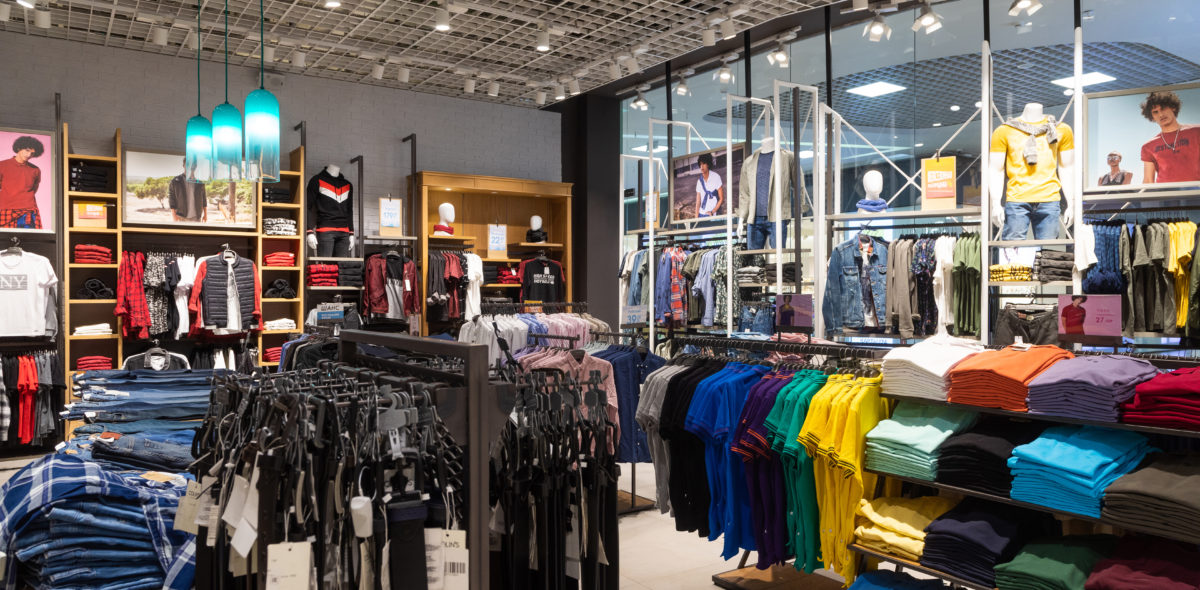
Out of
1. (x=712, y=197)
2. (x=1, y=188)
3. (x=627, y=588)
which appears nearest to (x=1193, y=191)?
(x=712, y=197)

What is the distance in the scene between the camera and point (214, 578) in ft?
6.33

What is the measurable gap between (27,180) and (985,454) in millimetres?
7081

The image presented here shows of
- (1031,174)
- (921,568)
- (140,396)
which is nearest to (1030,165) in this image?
(1031,174)

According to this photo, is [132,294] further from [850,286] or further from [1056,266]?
[1056,266]

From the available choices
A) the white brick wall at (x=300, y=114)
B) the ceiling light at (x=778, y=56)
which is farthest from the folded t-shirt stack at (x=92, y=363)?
the ceiling light at (x=778, y=56)

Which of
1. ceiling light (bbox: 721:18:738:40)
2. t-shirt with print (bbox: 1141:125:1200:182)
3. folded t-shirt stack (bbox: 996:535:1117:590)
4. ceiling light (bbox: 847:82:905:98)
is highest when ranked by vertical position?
ceiling light (bbox: 721:18:738:40)

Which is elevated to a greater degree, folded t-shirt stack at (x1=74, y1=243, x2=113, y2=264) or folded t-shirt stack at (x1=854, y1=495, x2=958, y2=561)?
folded t-shirt stack at (x1=74, y1=243, x2=113, y2=264)

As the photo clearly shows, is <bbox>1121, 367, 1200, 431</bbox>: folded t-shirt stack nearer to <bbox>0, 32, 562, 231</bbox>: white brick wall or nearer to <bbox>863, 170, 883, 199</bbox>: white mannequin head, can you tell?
<bbox>863, 170, 883, 199</bbox>: white mannequin head

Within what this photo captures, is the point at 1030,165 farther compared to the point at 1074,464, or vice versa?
the point at 1030,165

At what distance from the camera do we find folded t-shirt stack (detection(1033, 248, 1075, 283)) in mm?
4895

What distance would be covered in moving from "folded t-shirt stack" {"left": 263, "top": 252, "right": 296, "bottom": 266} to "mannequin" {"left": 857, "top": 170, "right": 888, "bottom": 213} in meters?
5.10

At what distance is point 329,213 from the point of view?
7500mm

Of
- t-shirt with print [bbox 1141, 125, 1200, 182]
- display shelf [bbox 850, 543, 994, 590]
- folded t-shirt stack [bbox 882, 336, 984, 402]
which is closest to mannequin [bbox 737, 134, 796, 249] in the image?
t-shirt with print [bbox 1141, 125, 1200, 182]

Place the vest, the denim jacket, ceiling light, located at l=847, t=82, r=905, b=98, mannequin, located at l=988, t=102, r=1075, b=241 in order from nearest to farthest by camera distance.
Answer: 1. mannequin, located at l=988, t=102, r=1075, b=241
2. the denim jacket
3. the vest
4. ceiling light, located at l=847, t=82, r=905, b=98
